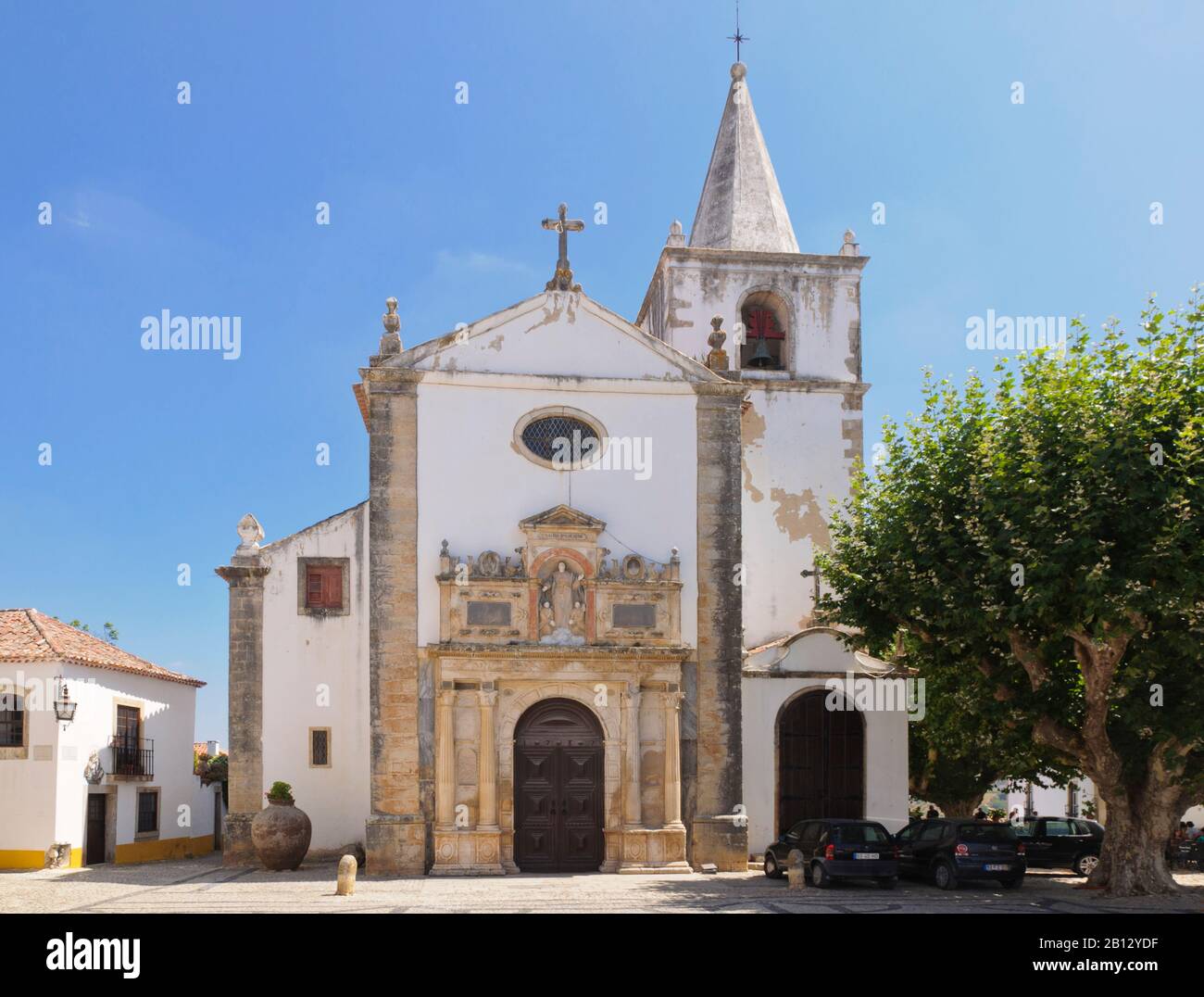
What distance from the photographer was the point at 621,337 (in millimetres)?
25297

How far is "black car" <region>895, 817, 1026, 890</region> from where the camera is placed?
21.1 metres

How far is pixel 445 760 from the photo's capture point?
23.2 meters

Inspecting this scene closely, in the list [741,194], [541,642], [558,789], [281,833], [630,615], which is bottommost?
[281,833]

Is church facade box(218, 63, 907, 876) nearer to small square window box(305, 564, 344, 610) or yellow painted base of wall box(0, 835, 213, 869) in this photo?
small square window box(305, 564, 344, 610)

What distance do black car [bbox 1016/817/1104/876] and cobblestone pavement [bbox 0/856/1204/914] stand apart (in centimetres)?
286

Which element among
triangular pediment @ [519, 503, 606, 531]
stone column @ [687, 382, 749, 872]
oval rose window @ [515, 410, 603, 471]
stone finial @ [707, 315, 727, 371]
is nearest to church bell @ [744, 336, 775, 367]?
stone finial @ [707, 315, 727, 371]

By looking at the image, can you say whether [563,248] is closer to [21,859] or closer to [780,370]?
[780,370]

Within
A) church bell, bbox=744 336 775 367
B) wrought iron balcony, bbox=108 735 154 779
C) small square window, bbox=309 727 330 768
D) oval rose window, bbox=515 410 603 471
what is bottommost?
wrought iron balcony, bbox=108 735 154 779

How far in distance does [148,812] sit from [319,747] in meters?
8.92

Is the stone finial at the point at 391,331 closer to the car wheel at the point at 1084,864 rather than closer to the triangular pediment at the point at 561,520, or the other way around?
the triangular pediment at the point at 561,520

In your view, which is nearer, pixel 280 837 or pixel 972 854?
pixel 972 854

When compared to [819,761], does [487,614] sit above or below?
above

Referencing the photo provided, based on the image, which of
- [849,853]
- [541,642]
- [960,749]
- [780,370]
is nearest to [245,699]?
[541,642]

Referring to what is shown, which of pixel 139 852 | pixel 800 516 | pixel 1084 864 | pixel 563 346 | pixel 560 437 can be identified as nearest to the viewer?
pixel 560 437
